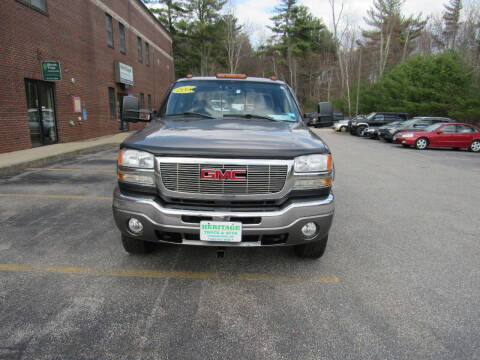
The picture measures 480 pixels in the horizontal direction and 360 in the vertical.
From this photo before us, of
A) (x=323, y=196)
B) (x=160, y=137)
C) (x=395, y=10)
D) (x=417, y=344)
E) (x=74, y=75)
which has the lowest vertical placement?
(x=417, y=344)

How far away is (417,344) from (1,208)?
572 cm

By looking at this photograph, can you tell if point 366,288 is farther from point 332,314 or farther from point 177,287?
point 177,287

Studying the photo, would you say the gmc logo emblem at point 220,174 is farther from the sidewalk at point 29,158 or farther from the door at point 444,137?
the door at point 444,137

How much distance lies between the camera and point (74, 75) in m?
14.6

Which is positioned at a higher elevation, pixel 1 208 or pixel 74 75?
pixel 74 75

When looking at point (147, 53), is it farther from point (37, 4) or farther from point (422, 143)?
point (422, 143)

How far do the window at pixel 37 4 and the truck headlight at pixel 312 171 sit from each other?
1258 centimetres

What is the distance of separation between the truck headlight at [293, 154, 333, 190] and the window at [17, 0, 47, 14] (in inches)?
495

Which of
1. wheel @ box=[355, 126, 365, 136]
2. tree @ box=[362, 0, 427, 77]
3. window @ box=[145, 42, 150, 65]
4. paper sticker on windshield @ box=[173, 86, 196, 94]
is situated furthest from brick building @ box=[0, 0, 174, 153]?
tree @ box=[362, 0, 427, 77]

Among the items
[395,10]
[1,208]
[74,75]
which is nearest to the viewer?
[1,208]

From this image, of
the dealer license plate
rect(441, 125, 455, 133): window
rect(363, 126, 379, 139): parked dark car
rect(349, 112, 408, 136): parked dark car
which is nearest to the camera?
the dealer license plate

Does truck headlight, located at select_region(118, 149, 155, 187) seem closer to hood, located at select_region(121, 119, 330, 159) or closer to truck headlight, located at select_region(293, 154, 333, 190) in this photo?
hood, located at select_region(121, 119, 330, 159)

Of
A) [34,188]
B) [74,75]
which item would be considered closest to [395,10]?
[74,75]

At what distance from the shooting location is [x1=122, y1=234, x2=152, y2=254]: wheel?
326cm
